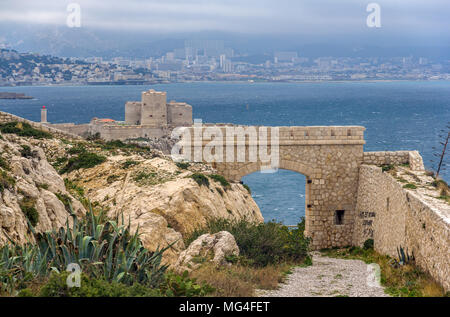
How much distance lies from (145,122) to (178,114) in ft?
15.1

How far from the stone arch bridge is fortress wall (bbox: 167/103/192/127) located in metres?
53.4

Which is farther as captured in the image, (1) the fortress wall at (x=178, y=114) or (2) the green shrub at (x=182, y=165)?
(1) the fortress wall at (x=178, y=114)

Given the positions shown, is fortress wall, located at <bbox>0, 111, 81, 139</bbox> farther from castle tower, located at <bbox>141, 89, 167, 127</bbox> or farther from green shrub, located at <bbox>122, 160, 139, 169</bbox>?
castle tower, located at <bbox>141, 89, 167, 127</bbox>

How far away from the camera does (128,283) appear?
25.1ft

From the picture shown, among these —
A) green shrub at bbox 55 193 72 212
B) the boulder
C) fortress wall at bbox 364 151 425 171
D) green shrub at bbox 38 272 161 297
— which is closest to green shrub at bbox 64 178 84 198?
green shrub at bbox 55 193 72 212

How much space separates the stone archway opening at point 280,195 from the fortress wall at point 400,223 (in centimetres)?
2022

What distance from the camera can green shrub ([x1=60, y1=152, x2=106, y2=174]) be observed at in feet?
55.9

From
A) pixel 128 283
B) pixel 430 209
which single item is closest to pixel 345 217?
pixel 430 209

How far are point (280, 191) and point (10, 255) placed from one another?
45.3 meters

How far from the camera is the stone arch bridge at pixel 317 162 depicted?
60.3ft

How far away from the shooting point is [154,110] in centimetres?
6994

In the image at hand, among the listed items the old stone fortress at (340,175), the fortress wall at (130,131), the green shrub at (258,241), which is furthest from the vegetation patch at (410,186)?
the fortress wall at (130,131)

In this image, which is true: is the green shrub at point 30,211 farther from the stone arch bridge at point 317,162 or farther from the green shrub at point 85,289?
the stone arch bridge at point 317,162
